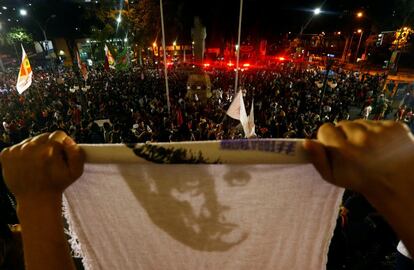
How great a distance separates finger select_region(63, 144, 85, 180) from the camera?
1177mm

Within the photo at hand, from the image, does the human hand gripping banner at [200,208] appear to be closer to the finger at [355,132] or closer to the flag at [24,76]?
the finger at [355,132]

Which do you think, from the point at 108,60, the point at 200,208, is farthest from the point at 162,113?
the point at 108,60

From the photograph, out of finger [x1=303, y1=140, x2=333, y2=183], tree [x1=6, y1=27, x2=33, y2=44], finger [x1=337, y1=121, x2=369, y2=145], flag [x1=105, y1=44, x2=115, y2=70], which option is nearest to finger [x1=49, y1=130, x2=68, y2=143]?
finger [x1=303, y1=140, x2=333, y2=183]

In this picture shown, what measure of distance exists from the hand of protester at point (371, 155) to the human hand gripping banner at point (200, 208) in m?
0.22

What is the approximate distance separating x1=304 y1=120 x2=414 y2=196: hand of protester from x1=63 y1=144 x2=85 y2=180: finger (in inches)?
42.5

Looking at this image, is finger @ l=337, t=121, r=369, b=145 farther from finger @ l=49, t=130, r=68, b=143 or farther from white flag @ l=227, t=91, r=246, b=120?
white flag @ l=227, t=91, r=246, b=120

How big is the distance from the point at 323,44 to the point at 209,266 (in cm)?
6378

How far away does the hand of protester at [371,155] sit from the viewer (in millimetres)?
913

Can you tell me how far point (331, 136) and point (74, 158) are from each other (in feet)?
3.68

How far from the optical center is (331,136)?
101cm

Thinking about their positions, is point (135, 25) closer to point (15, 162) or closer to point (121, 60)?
point (121, 60)

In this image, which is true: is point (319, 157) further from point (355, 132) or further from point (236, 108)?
point (236, 108)

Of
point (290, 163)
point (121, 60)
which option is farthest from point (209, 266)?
point (121, 60)

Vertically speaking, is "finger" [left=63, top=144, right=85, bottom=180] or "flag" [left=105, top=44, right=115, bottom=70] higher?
"finger" [left=63, top=144, right=85, bottom=180]
